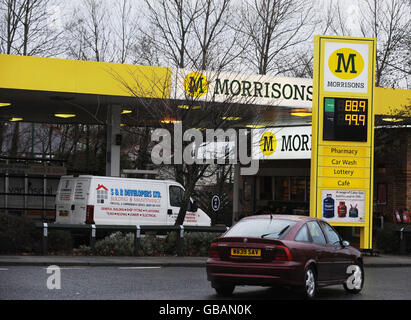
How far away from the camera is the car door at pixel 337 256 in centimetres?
1441

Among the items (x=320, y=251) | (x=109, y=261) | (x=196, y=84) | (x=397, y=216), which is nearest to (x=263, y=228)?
(x=320, y=251)

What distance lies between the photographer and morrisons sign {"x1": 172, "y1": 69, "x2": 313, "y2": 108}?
26000 millimetres

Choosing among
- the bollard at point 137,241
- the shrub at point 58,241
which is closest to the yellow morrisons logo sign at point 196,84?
the bollard at point 137,241

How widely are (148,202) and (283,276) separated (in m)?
12.9

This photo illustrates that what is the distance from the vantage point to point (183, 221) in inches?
985

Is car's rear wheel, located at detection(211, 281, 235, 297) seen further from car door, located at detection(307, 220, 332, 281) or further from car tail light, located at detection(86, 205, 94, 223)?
car tail light, located at detection(86, 205, 94, 223)

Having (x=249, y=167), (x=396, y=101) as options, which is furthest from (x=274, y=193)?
(x=396, y=101)

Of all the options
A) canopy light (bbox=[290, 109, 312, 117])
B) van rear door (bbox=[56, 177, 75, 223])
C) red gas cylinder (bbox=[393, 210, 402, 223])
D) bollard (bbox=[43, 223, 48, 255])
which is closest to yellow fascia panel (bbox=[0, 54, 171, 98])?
van rear door (bbox=[56, 177, 75, 223])

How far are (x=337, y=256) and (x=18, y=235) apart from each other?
9.22 metres

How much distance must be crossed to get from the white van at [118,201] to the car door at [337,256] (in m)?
10.4

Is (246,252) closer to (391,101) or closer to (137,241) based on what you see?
(137,241)

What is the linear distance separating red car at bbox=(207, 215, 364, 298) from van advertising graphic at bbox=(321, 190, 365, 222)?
1034 cm

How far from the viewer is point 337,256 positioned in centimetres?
1456
